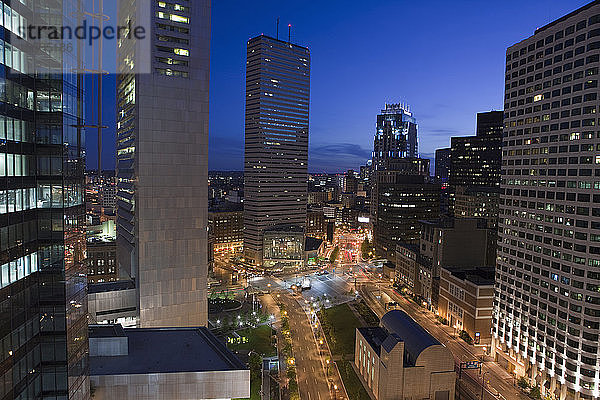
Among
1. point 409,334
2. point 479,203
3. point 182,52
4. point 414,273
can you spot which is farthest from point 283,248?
point 182,52

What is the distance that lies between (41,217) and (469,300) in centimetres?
7813

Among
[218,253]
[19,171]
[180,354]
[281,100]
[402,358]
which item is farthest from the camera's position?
[218,253]

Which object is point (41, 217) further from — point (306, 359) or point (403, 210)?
point (403, 210)

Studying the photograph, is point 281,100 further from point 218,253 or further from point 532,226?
point 532,226

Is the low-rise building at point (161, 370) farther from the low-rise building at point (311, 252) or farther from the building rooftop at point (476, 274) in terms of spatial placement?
the low-rise building at point (311, 252)

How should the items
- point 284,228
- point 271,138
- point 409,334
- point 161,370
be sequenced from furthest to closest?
point 271,138
point 284,228
point 409,334
point 161,370

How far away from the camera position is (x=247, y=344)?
7519 cm

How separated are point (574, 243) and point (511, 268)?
14.5m

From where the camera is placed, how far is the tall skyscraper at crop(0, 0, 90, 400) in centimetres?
2259

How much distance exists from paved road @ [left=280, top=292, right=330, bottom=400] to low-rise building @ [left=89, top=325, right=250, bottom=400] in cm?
2456

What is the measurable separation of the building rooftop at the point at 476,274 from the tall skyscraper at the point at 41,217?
73328 millimetres

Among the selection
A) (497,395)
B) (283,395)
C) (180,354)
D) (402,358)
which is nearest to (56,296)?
(180,354)

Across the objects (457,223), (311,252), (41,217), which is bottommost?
(311,252)

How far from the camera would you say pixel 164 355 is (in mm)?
39781
